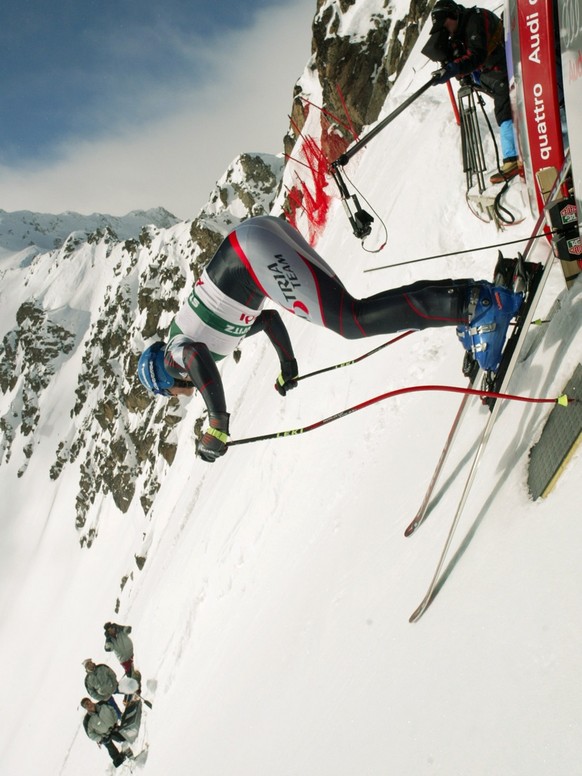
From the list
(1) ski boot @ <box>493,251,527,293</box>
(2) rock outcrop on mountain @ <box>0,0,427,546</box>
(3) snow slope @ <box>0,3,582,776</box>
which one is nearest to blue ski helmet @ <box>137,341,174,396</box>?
(3) snow slope @ <box>0,3,582,776</box>

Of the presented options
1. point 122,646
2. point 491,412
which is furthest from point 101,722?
point 491,412

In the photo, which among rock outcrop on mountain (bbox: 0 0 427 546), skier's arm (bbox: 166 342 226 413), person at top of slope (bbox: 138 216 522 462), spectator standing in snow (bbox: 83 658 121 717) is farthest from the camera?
rock outcrop on mountain (bbox: 0 0 427 546)

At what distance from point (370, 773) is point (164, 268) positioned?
67.3 m

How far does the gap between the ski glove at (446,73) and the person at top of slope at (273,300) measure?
2213 millimetres

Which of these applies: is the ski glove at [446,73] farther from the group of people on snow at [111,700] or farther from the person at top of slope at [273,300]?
the group of people on snow at [111,700]

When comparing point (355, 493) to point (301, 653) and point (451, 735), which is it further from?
point (451, 735)

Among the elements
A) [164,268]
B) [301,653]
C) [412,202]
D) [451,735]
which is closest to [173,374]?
[301,653]

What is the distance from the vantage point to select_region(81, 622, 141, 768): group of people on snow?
8.99m

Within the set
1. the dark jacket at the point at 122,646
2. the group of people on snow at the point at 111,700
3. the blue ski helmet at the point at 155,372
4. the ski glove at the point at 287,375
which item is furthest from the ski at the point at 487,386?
the dark jacket at the point at 122,646

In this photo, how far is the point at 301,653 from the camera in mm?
3438

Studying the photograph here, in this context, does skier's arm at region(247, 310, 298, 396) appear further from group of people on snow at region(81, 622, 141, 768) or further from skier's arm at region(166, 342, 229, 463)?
group of people on snow at region(81, 622, 141, 768)

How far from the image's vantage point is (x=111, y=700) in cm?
986

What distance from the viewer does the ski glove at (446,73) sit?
4637 mm

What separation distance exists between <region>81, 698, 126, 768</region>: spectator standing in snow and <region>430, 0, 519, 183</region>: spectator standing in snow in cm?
1072
